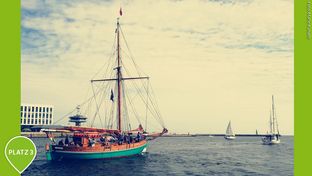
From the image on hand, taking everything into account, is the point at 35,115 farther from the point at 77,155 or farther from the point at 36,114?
the point at 77,155

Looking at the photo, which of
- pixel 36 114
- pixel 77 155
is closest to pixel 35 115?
pixel 36 114

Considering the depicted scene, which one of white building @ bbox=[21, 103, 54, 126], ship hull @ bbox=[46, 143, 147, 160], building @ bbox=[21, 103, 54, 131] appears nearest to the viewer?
ship hull @ bbox=[46, 143, 147, 160]

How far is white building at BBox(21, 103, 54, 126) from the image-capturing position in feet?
543

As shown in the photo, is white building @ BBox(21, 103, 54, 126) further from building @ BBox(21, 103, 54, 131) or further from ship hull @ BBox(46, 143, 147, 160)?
ship hull @ BBox(46, 143, 147, 160)

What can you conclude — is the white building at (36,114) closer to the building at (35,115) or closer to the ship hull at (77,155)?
the building at (35,115)

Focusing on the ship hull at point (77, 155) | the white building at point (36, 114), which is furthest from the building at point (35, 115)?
the ship hull at point (77, 155)

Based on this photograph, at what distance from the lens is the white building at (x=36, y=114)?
543 ft

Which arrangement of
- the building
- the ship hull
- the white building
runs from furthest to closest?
1. the white building
2. the building
3. the ship hull

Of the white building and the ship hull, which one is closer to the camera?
the ship hull

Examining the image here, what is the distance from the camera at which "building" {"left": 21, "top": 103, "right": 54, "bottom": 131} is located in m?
165

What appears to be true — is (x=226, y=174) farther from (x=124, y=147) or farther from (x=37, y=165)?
(x=37, y=165)

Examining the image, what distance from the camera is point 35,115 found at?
561 feet

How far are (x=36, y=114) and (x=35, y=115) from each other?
2.67 feet

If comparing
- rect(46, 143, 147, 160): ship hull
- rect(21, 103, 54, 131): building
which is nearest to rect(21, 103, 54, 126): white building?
rect(21, 103, 54, 131): building
